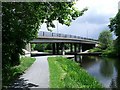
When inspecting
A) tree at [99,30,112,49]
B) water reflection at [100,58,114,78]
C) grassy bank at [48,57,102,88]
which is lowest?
water reflection at [100,58,114,78]

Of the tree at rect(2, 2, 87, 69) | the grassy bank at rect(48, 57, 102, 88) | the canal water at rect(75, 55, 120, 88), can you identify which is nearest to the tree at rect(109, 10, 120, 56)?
the canal water at rect(75, 55, 120, 88)

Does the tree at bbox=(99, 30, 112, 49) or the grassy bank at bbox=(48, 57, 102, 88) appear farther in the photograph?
the tree at bbox=(99, 30, 112, 49)

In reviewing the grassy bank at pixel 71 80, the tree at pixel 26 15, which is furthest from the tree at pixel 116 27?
the tree at pixel 26 15

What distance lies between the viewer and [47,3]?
2152 cm

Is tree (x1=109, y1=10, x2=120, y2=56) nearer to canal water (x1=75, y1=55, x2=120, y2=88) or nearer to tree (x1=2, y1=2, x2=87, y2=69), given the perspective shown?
canal water (x1=75, y1=55, x2=120, y2=88)

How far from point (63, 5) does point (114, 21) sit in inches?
2992

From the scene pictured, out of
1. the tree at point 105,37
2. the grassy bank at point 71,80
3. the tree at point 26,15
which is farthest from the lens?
the tree at point 105,37

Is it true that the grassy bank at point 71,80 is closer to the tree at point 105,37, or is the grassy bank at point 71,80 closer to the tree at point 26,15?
the tree at point 26,15

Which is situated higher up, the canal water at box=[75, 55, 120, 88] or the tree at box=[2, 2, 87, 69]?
the tree at box=[2, 2, 87, 69]

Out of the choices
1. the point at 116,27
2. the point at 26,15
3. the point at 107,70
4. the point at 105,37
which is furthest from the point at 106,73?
the point at 105,37

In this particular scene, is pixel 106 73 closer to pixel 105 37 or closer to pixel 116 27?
pixel 116 27

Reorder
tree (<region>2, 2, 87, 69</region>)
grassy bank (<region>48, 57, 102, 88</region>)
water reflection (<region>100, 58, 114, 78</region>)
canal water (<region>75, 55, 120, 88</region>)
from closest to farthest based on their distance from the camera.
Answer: grassy bank (<region>48, 57, 102, 88</region>) → tree (<region>2, 2, 87, 69</region>) → canal water (<region>75, 55, 120, 88</region>) → water reflection (<region>100, 58, 114, 78</region>)

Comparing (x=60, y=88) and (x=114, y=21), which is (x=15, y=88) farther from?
(x=114, y=21)

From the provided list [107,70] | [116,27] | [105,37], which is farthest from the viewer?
[105,37]
